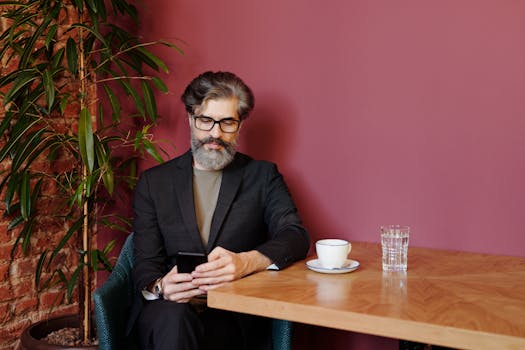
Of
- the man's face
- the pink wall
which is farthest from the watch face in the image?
the pink wall

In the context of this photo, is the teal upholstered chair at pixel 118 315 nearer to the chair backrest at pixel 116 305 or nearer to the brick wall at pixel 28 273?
the chair backrest at pixel 116 305

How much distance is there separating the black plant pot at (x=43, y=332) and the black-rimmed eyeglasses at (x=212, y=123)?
0.95 m

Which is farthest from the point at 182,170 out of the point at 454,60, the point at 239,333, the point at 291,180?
the point at 454,60

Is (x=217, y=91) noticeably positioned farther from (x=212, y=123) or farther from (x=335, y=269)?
(x=335, y=269)

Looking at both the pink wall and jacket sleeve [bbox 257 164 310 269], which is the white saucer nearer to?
jacket sleeve [bbox 257 164 310 269]

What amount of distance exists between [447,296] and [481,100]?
0.96m

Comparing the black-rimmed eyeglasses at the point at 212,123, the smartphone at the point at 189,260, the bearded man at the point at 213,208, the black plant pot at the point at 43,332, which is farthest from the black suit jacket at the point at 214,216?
the black plant pot at the point at 43,332

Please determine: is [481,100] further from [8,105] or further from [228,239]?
[8,105]

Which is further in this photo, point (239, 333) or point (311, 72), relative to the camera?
point (311, 72)

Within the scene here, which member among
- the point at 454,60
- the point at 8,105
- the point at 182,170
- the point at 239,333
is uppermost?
the point at 454,60

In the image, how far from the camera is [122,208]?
3.05 metres

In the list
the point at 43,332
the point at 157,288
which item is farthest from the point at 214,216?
the point at 43,332

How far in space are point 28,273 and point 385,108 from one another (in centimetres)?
169

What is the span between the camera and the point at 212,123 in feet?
7.68
